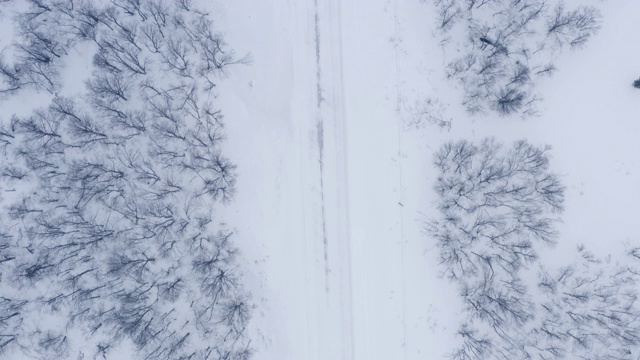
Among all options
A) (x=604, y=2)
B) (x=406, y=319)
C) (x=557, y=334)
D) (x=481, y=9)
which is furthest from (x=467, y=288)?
(x=604, y=2)

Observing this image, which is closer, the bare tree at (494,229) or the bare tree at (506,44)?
the bare tree at (494,229)

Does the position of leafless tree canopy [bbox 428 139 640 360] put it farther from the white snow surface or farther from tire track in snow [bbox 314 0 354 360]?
tire track in snow [bbox 314 0 354 360]

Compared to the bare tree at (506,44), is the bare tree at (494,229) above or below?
below

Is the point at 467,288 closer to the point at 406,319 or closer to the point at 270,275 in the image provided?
the point at 406,319

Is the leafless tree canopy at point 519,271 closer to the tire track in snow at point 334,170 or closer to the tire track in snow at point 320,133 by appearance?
the tire track in snow at point 334,170

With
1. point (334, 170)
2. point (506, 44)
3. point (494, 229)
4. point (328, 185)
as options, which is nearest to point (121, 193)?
point (328, 185)

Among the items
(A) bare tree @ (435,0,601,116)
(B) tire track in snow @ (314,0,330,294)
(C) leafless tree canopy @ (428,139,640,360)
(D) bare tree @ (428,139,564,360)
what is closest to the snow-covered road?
(B) tire track in snow @ (314,0,330,294)

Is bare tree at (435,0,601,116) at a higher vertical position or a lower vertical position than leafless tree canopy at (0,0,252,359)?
higher

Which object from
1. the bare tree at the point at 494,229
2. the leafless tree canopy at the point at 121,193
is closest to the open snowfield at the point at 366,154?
the bare tree at the point at 494,229
